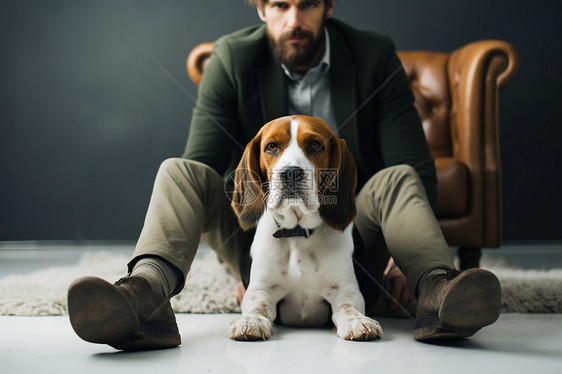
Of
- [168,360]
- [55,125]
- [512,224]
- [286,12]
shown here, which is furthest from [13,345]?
[512,224]

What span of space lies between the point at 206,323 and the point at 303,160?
1.97ft

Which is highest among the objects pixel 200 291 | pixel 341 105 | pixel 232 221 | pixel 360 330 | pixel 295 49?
pixel 295 49

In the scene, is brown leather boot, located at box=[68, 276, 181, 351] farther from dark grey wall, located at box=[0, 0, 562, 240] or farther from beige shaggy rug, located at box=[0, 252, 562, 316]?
dark grey wall, located at box=[0, 0, 562, 240]

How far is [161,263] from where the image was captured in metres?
1.34

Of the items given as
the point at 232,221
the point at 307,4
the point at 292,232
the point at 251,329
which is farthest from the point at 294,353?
the point at 307,4

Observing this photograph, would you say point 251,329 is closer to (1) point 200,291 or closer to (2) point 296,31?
(1) point 200,291

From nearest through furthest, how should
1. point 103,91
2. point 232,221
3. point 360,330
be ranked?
point 360,330 → point 232,221 → point 103,91

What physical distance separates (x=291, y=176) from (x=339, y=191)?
0.60 feet

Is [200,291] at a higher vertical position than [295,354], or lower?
lower

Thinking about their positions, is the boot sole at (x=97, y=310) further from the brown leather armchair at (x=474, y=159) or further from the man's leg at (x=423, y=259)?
the brown leather armchair at (x=474, y=159)

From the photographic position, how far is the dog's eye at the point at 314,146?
4.68 feet

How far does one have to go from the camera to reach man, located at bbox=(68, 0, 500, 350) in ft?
3.74

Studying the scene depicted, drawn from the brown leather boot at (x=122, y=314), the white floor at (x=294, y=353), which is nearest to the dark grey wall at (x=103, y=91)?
the white floor at (x=294, y=353)

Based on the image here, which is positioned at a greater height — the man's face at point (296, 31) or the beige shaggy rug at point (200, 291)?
the man's face at point (296, 31)
